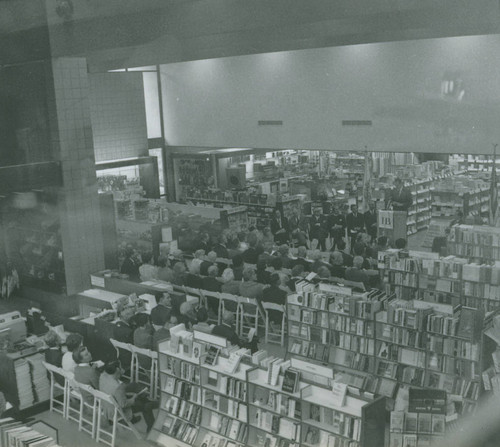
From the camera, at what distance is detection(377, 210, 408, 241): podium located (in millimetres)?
12964

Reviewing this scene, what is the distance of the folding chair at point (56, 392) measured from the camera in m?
7.37

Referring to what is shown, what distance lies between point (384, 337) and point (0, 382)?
16.5 ft

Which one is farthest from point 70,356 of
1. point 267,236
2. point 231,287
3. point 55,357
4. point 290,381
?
point 267,236

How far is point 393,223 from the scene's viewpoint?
13023 mm

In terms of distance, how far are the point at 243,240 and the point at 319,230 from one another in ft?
6.14

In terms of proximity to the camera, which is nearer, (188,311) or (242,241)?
(188,311)

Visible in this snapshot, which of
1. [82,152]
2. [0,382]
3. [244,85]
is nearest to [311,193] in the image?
[244,85]

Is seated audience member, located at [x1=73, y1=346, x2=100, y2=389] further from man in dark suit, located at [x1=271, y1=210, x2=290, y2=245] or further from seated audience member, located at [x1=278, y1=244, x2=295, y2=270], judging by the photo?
man in dark suit, located at [x1=271, y1=210, x2=290, y2=245]

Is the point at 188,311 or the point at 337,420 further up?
the point at 188,311

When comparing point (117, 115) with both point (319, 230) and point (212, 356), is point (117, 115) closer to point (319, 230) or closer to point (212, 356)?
point (319, 230)

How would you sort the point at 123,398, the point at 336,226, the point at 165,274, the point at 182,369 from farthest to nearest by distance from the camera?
the point at 336,226 < the point at 165,274 < the point at 123,398 < the point at 182,369

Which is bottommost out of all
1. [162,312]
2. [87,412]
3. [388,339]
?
[87,412]

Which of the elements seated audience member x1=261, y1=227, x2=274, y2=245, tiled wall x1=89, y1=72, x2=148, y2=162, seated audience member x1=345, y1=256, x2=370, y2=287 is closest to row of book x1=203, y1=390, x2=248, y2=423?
seated audience member x1=345, y1=256, x2=370, y2=287

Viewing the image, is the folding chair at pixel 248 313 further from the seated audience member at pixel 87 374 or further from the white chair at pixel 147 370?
the seated audience member at pixel 87 374
